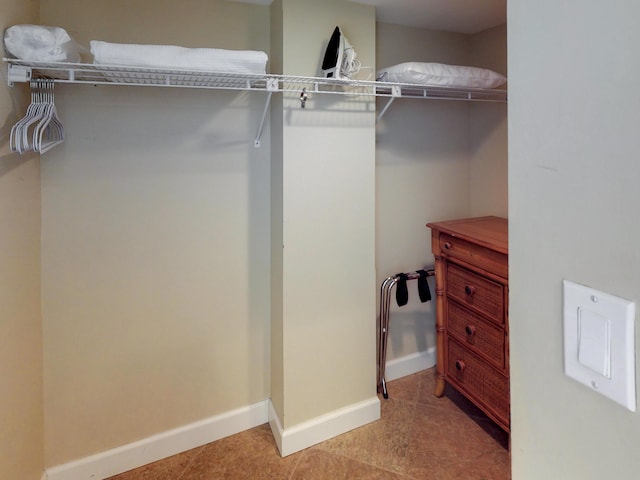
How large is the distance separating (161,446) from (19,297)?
0.94 m

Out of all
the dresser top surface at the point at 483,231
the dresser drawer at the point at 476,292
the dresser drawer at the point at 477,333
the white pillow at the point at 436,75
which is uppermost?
the white pillow at the point at 436,75

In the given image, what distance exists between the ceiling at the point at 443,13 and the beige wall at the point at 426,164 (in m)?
0.07

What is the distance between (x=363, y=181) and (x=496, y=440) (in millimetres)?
1429

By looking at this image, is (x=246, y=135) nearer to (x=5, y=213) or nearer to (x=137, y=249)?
(x=137, y=249)

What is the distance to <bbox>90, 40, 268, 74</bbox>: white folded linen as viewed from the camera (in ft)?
4.34

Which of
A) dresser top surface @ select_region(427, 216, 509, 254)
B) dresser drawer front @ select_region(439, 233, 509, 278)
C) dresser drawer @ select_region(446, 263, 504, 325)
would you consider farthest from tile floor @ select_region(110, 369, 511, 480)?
dresser top surface @ select_region(427, 216, 509, 254)

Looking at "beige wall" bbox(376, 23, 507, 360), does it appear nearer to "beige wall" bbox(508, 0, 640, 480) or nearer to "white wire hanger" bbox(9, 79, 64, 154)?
"white wire hanger" bbox(9, 79, 64, 154)

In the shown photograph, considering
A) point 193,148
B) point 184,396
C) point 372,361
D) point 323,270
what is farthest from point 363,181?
point 184,396

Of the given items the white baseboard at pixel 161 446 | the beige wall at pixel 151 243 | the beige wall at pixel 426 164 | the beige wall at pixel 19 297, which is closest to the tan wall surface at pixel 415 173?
the beige wall at pixel 426 164

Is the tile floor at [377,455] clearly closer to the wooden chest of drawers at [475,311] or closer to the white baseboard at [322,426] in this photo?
the white baseboard at [322,426]

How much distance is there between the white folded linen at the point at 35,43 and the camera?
1240 mm

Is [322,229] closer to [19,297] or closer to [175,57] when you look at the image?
[175,57]

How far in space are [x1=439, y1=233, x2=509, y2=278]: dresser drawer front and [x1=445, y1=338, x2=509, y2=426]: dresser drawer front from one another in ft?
1.58

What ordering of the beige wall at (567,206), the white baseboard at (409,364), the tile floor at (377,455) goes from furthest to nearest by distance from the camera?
the white baseboard at (409,364) < the tile floor at (377,455) < the beige wall at (567,206)
